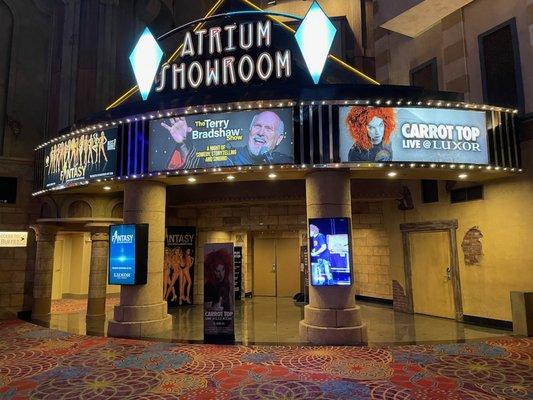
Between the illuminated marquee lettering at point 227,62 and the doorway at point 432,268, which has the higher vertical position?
the illuminated marquee lettering at point 227,62

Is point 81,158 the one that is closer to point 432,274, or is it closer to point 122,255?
point 122,255

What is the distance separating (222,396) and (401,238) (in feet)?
32.1

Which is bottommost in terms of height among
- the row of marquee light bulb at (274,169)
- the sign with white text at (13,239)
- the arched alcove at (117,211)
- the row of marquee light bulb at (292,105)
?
the sign with white text at (13,239)

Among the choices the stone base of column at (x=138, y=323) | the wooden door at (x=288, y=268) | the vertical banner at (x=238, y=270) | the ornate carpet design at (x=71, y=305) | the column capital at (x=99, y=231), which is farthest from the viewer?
the wooden door at (x=288, y=268)

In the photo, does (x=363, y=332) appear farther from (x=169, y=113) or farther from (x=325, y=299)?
(x=169, y=113)

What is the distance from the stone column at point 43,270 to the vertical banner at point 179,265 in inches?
160

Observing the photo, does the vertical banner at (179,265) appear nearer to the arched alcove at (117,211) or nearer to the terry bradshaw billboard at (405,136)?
the arched alcove at (117,211)

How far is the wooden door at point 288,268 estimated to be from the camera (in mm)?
17328

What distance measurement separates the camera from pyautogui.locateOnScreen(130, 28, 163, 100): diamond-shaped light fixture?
1183cm

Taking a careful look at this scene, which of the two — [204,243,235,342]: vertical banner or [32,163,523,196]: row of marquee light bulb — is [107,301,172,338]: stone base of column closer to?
[204,243,235,342]: vertical banner

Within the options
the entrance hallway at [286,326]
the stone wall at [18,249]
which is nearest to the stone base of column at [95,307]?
the entrance hallway at [286,326]

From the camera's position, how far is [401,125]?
9297 mm

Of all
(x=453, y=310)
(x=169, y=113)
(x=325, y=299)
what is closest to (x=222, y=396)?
(x=325, y=299)

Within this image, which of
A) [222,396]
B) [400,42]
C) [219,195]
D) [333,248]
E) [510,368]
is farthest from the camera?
[400,42]
